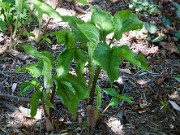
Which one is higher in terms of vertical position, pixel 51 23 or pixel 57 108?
pixel 51 23

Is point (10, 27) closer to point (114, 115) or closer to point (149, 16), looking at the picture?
point (114, 115)

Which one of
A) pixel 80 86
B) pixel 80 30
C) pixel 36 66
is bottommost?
pixel 80 86

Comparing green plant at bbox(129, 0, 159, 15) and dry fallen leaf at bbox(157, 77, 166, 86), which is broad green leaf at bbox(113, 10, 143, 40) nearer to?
dry fallen leaf at bbox(157, 77, 166, 86)

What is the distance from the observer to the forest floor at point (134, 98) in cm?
179

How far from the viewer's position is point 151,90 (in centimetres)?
208

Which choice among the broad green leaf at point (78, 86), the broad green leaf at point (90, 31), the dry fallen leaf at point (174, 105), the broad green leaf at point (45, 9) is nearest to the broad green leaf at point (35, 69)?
the broad green leaf at point (78, 86)

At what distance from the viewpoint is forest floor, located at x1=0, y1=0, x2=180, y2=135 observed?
5.88 feet

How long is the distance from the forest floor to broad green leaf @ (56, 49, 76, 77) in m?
0.44

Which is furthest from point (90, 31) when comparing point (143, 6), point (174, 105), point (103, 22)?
point (143, 6)

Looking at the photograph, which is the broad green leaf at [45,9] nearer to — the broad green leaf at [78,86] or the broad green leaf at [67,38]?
the broad green leaf at [67,38]

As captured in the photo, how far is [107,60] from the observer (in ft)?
4.48

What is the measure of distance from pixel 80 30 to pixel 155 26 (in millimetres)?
1327

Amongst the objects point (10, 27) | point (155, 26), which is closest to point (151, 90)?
point (155, 26)

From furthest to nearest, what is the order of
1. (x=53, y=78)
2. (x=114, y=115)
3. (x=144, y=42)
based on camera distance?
(x=144, y=42) → (x=114, y=115) → (x=53, y=78)
